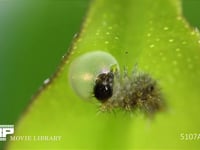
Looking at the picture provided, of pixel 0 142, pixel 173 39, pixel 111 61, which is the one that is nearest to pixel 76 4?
pixel 111 61

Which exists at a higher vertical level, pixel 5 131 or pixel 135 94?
pixel 135 94

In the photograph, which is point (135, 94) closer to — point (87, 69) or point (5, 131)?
point (87, 69)

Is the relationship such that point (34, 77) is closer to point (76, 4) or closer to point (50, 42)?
point (50, 42)

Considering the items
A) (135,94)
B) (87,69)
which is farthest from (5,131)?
(135,94)

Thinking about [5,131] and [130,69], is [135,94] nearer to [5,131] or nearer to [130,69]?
[130,69]

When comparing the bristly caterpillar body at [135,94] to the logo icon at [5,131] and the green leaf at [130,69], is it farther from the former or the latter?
the logo icon at [5,131]

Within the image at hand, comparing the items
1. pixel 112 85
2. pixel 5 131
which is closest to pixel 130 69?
pixel 112 85

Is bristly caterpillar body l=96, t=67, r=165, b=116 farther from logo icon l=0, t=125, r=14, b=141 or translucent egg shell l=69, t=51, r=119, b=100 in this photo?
logo icon l=0, t=125, r=14, b=141
